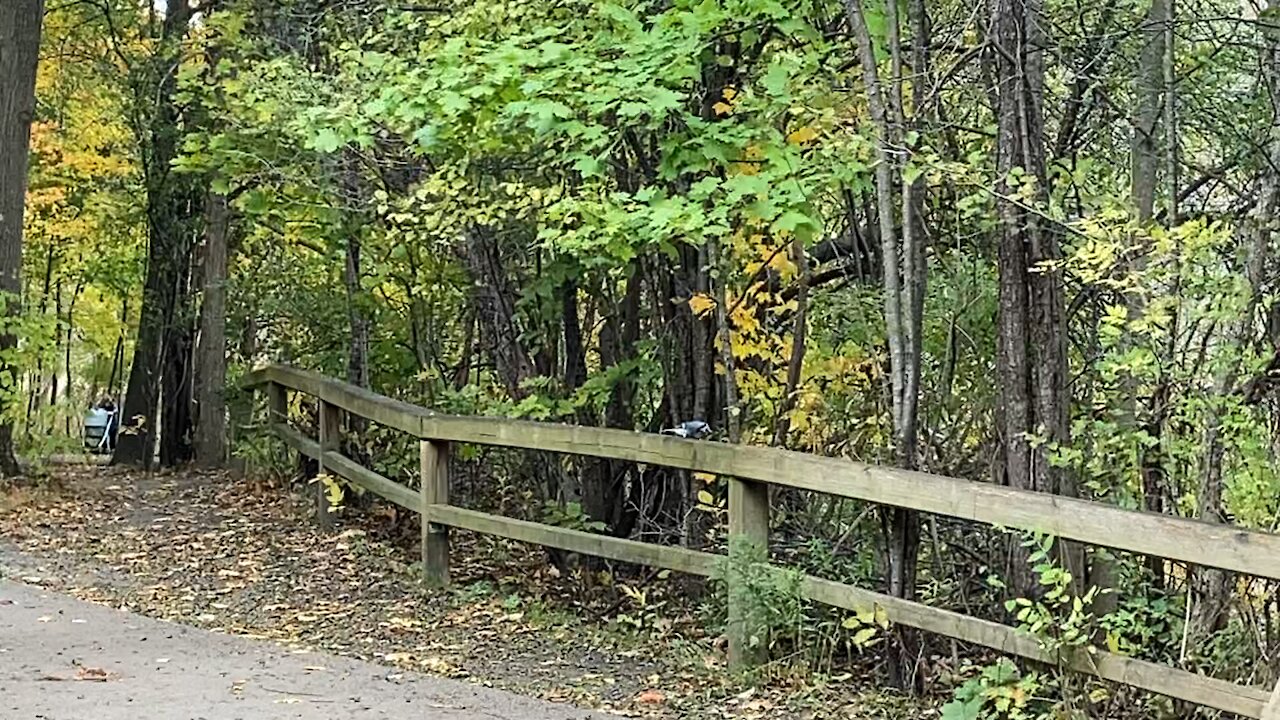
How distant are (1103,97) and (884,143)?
1494mm

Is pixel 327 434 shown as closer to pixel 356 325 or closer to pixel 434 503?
pixel 356 325

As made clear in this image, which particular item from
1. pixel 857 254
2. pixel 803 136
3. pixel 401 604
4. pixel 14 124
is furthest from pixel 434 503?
pixel 14 124

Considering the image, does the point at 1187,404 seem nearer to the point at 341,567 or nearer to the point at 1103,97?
the point at 1103,97

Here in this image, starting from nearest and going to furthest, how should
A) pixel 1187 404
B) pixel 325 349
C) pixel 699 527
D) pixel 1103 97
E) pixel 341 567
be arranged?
pixel 1187 404, pixel 1103 97, pixel 699 527, pixel 341 567, pixel 325 349

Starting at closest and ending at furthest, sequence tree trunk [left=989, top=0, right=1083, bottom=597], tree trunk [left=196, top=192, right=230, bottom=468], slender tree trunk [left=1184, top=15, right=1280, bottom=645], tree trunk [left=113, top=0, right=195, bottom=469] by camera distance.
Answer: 1. slender tree trunk [left=1184, top=15, right=1280, bottom=645]
2. tree trunk [left=989, top=0, right=1083, bottom=597]
3. tree trunk [left=113, top=0, right=195, bottom=469]
4. tree trunk [left=196, top=192, right=230, bottom=468]

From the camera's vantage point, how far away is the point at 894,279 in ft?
19.4

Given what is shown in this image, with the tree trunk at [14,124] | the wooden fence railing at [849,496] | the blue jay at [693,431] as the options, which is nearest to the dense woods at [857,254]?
the wooden fence railing at [849,496]

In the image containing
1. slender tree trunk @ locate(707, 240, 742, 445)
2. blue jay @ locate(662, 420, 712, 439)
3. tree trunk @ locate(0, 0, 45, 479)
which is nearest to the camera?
blue jay @ locate(662, 420, 712, 439)

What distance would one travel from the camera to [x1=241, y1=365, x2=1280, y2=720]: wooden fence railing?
13.9 feet

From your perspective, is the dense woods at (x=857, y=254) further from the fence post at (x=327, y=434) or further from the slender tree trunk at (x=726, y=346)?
the fence post at (x=327, y=434)

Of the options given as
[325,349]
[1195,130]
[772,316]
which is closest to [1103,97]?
[1195,130]

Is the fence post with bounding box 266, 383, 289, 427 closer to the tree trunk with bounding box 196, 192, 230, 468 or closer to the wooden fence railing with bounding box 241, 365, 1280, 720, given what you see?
the wooden fence railing with bounding box 241, 365, 1280, 720

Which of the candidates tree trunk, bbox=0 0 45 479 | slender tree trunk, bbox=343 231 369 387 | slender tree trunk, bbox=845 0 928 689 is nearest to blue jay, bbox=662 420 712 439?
slender tree trunk, bbox=845 0 928 689

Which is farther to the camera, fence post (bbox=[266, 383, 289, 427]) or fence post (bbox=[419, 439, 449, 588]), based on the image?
fence post (bbox=[266, 383, 289, 427])
